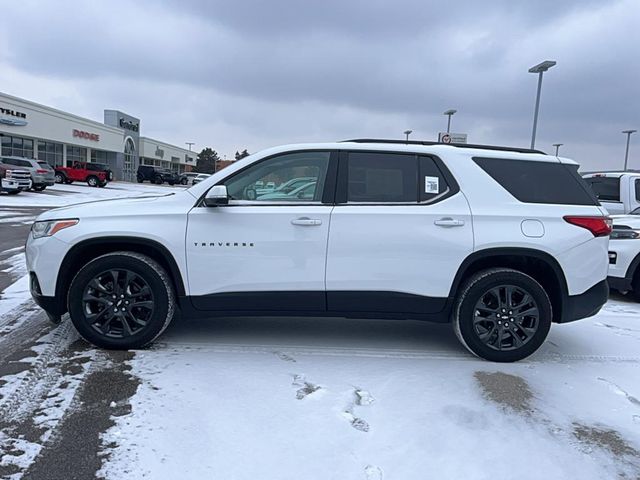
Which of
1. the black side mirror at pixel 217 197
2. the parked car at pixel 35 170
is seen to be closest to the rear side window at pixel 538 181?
the black side mirror at pixel 217 197

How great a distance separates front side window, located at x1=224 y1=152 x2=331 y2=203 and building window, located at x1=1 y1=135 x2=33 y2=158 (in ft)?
127

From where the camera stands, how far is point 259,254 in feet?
13.5

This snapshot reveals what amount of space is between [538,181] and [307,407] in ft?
9.11

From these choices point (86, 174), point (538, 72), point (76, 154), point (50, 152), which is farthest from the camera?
point (76, 154)

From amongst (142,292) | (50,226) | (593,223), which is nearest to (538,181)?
(593,223)

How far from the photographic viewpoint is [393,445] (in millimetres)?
2914

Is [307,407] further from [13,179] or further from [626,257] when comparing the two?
[13,179]

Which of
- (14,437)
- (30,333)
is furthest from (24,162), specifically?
(14,437)

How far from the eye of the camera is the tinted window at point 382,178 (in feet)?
13.9

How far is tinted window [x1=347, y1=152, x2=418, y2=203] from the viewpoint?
4.25m

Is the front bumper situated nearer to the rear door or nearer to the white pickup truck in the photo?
the rear door

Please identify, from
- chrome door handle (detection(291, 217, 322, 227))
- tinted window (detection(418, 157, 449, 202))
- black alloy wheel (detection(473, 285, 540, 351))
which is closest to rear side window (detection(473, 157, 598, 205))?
tinted window (detection(418, 157, 449, 202))

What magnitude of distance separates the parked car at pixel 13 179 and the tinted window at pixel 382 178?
23.3 meters

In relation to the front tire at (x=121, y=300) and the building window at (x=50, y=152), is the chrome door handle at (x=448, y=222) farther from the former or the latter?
the building window at (x=50, y=152)
